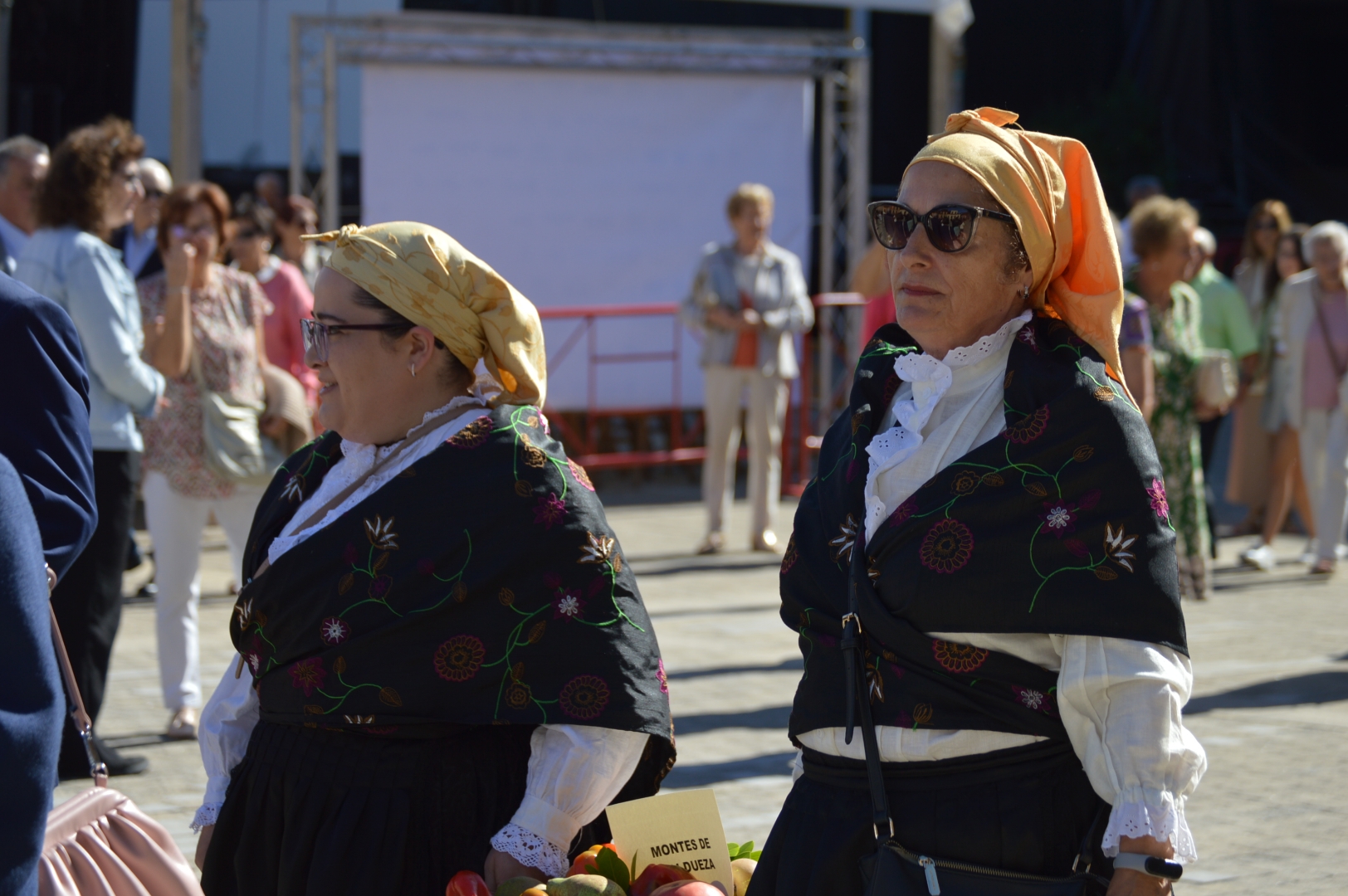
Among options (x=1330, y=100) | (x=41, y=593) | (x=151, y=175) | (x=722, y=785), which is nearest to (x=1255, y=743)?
(x=722, y=785)

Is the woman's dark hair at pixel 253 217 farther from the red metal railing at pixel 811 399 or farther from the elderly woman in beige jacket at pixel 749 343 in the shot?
the red metal railing at pixel 811 399

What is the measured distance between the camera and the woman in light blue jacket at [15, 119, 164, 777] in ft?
16.7

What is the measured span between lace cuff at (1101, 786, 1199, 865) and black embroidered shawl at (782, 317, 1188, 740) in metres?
0.17

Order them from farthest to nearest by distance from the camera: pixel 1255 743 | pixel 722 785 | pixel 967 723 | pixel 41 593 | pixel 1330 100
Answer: pixel 1330 100
pixel 1255 743
pixel 722 785
pixel 967 723
pixel 41 593

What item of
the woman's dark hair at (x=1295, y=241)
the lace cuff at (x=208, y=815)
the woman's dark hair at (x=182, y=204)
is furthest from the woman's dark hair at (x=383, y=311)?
the woman's dark hair at (x=1295, y=241)

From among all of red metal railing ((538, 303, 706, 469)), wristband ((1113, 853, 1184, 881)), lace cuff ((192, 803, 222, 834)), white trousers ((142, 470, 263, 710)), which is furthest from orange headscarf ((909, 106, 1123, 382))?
red metal railing ((538, 303, 706, 469))

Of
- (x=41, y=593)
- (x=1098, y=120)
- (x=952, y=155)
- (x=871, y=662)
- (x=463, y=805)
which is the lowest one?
(x=463, y=805)

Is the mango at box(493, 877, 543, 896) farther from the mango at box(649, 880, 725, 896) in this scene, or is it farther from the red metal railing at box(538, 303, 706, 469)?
the red metal railing at box(538, 303, 706, 469)

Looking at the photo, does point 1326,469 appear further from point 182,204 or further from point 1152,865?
point 1152,865

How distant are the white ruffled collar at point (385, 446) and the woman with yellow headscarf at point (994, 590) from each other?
0.73 m

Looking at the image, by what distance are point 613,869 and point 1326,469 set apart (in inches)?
307

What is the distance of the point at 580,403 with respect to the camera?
39.9 ft

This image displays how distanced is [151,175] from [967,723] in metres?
6.17

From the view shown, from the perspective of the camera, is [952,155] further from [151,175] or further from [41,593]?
[151,175]
